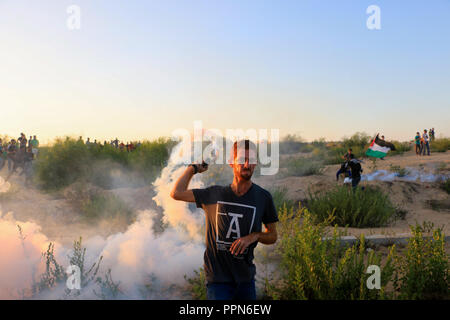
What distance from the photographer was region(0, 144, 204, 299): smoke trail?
4.61m

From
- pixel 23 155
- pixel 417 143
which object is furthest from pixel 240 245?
pixel 417 143

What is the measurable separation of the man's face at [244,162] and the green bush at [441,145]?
28025 mm

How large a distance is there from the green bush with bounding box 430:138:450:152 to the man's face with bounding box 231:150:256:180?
28.0 metres

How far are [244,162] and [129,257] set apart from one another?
10.7ft

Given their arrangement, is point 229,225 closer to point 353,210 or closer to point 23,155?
point 353,210

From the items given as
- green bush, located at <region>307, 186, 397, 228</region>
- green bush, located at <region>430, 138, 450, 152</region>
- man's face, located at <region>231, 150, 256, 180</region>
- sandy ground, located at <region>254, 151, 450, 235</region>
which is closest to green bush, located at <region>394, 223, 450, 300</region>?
man's face, located at <region>231, 150, 256, 180</region>

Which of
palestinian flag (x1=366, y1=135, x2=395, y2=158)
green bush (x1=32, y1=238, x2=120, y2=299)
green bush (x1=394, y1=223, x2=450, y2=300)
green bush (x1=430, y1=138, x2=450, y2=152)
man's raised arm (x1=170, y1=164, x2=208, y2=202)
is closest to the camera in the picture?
man's raised arm (x1=170, y1=164, x2=208, y2=202)

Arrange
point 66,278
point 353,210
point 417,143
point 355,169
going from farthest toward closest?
point 417,143
point 355,169
point 353,210
point 66,278

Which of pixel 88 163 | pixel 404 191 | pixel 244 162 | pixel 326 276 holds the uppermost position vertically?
pixel 244 162

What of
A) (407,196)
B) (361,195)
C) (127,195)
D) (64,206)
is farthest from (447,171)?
(64,206)

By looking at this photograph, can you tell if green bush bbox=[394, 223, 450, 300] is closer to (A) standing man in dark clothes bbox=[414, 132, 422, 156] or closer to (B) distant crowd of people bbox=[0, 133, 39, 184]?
(B) distant crowd of people bbox=[0, 133, 39, 184]

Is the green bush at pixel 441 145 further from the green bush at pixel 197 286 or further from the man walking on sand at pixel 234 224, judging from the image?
the man walking on sand at pixel 234 224

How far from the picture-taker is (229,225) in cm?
253
